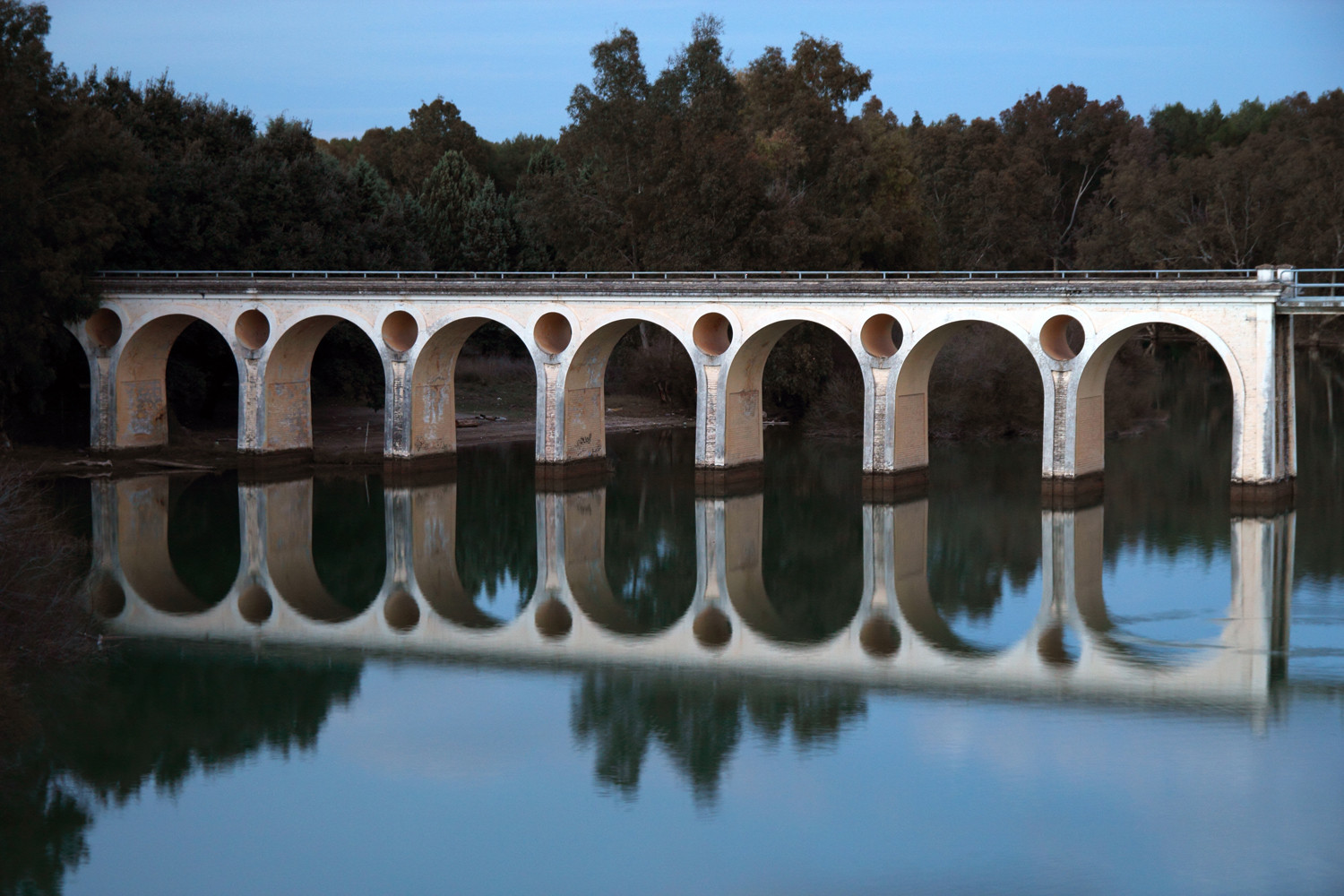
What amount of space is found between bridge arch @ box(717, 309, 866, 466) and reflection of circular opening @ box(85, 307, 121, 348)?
1598 centimetres

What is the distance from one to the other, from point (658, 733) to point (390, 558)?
1178 cm

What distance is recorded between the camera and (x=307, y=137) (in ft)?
138

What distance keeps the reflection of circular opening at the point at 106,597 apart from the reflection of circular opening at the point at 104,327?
1330cm

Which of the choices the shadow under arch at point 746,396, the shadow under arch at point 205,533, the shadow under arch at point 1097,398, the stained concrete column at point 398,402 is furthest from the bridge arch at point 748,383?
the shadow under arch at point 205,533

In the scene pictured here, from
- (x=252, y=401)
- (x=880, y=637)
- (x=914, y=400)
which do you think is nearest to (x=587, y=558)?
(x=880, y=637)

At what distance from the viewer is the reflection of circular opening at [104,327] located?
119 ft

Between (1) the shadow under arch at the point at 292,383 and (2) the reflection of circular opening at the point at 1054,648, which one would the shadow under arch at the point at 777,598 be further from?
(1) the shadow under arch at the point at 292,383

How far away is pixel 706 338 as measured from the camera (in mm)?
32781

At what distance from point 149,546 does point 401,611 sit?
7.40 metres

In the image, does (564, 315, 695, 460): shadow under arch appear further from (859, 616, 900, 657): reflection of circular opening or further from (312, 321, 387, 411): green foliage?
(859, 616, 900, 657): reflection of circular opening

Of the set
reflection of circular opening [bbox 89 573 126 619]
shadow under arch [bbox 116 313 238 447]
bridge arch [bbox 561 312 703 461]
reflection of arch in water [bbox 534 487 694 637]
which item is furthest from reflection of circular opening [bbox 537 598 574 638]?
shadow under arch [bbox 116 313 238 447]

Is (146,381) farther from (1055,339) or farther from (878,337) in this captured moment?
(1055,339)

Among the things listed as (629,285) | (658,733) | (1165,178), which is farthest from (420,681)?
(1165,178)

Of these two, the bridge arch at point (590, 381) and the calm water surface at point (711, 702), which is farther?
the bridge arch at point (590, 381)
